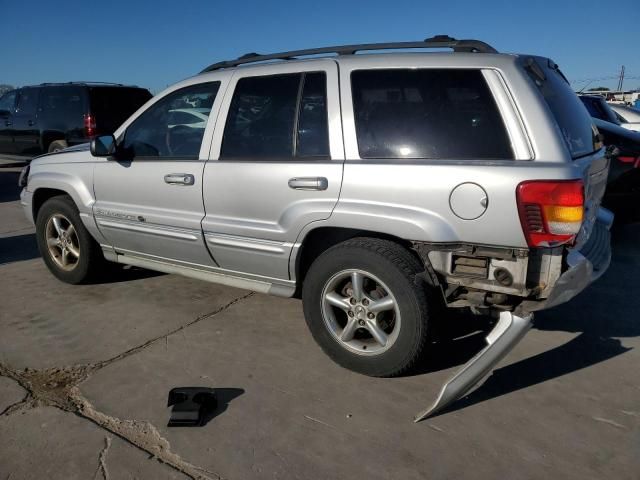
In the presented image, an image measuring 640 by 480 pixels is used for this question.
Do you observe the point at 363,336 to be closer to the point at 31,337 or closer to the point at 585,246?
the point at 585,246

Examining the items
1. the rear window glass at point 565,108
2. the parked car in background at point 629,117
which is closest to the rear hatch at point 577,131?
the rear window glass at point 565,108

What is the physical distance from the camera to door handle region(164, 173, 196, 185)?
3.70 meters

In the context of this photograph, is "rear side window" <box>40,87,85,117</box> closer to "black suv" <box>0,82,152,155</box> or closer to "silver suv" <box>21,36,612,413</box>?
"black suv" <box>0,82,152,155</box>

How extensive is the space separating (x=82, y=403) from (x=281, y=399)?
111 centimetres

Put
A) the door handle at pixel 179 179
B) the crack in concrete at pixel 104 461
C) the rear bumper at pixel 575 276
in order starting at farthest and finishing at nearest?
1. the door handle at pixel 179 179
2. the rear bumper at pixel 575 276
3. the crack in concrete at pixel 104 461

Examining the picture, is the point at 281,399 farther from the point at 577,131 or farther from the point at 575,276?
the point at 577,131

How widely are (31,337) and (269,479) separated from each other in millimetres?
2352

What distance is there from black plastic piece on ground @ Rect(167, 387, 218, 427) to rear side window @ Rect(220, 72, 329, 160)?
1.50m

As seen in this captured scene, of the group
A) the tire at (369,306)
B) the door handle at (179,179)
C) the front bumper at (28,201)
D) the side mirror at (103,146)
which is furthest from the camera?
the front bumper at (28,201)

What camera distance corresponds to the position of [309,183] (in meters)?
3.18

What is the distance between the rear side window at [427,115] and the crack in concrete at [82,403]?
1857 millimetres

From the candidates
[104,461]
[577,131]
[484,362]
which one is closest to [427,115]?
[577,131]

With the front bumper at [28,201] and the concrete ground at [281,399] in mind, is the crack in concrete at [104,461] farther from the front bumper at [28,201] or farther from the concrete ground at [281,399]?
the front bumper at [28,201]

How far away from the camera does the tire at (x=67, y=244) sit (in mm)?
4590
